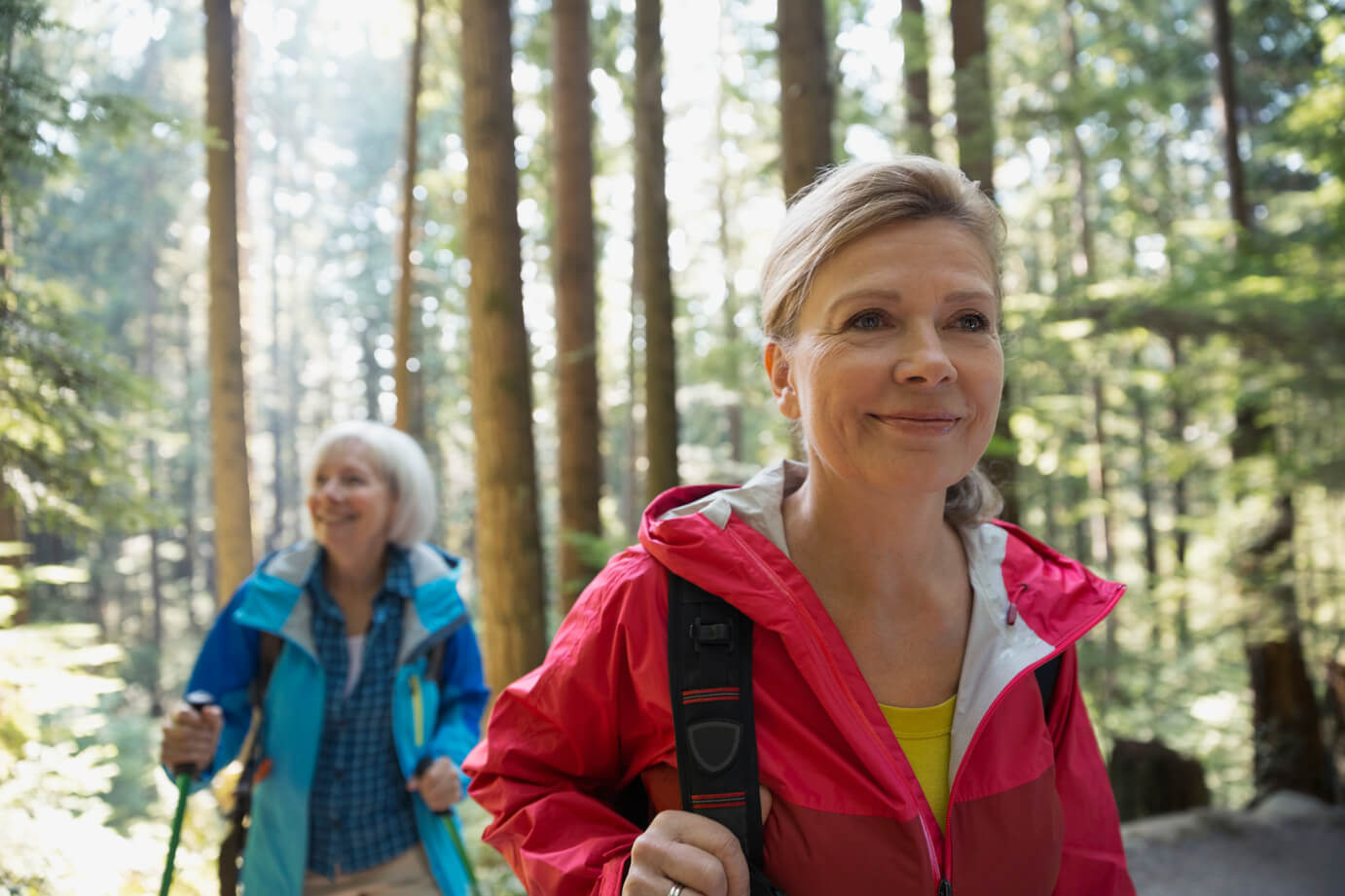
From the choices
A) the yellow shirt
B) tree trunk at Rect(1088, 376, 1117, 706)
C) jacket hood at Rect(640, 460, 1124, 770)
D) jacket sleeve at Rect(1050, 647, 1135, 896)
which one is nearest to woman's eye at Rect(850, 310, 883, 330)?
jacket hood at Rect(640, 460, 1124, 770)

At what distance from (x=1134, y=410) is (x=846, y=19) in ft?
43.4

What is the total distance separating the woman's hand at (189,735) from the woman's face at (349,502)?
0.75 metres

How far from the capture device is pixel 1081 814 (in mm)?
1789

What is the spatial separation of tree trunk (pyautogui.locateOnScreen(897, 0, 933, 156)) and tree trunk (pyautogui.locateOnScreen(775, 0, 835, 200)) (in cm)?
105

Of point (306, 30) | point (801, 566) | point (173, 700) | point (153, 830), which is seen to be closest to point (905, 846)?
point (801, 566)

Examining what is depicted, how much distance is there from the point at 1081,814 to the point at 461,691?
227 centimetres

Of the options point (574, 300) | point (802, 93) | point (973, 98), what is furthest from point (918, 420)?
point (574, 300)

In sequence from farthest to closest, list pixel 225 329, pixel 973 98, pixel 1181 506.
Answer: pixel 1181 506 → pixel 225 329 → pixel 973 98

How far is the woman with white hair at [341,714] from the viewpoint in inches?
116

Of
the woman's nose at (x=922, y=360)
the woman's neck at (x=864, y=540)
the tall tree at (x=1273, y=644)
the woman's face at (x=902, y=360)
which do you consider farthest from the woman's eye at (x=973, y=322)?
the tall tree at (x=1273, y=644)

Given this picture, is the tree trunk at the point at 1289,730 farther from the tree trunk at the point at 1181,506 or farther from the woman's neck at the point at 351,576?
the woman's neck at the point at 351,576

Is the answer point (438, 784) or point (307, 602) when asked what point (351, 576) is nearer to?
point (307, 602)

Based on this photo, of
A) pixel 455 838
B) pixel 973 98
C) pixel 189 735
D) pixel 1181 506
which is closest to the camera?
pixel 189 735

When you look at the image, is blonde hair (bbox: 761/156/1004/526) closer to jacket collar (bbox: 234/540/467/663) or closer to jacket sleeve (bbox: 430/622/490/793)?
jacket collar (bbox: 234/540/467/663)
